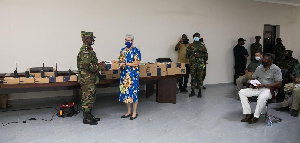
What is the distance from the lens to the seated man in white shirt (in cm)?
423

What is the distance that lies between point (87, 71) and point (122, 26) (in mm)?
2585

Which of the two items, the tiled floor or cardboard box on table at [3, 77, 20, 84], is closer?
the tiled floor

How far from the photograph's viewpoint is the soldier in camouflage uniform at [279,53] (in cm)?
879

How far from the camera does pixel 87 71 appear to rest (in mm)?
4172

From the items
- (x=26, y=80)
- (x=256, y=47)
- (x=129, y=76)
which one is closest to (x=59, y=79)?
(x=26, y=80)

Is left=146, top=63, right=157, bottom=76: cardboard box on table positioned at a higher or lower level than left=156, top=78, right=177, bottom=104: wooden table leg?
higher

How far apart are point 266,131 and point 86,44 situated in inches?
126

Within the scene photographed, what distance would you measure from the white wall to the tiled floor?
121 centimetres

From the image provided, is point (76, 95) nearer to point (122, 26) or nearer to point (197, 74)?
point (122, 26)

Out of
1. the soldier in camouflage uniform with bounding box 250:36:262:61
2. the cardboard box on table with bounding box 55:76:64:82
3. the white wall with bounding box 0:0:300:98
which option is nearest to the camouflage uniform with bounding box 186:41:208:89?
the white wall with bounding box 0:0:300:98

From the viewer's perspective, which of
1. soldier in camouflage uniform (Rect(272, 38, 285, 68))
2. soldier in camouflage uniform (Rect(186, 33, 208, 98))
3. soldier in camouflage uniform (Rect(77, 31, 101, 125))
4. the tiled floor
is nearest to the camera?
the tiled floor

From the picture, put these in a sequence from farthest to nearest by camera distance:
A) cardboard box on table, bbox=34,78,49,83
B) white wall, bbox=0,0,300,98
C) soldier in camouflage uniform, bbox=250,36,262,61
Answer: soldier in camouflage uniform, bbox=250,36,262,61 < white wall, bbox=0,0,300,98 < cardboard box on table, bbox=34,78,49,83

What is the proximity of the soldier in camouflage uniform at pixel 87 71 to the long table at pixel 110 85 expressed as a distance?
55cm

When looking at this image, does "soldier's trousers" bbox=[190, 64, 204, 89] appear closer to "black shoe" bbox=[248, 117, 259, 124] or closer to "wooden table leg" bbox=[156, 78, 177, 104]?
"wooden table leg" bbox=[156, 78, 177, 104]
